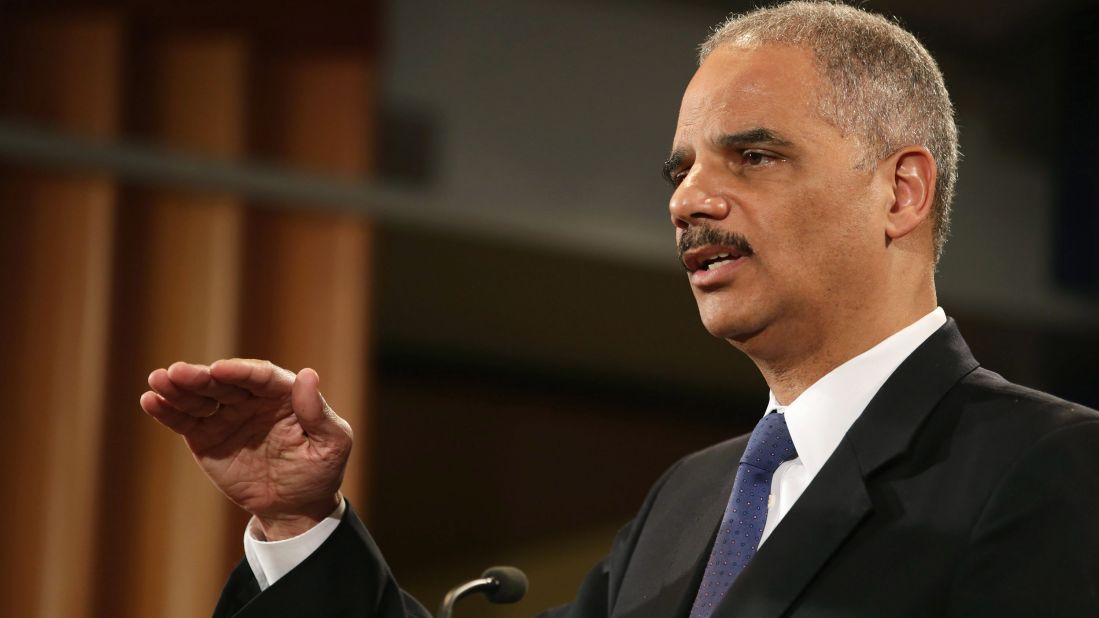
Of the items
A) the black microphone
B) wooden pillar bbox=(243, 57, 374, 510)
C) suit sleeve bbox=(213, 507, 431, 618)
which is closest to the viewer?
suit sleeve bbox=(213, 507, 431, 618)

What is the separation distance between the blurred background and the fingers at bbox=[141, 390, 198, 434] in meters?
1.95

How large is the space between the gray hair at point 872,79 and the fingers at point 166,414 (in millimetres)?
852

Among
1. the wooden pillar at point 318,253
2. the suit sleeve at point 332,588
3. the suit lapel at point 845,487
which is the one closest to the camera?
the suit lapel at point 845,487

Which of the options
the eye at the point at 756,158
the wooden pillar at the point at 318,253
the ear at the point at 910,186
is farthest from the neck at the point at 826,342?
the wooden pillar at the point at 318,253

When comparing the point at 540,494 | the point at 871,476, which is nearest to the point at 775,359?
the point at 871,476

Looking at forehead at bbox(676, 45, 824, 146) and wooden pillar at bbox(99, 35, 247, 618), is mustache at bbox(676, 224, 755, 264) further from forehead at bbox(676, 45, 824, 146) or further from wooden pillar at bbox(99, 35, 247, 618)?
wooden pillar at bbox(99, 35, 247, 618)

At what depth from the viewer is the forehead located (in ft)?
5.35

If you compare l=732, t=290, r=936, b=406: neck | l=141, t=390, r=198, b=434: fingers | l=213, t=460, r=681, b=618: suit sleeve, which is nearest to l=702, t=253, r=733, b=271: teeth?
l=732, t=290, r=936, b=406: neck

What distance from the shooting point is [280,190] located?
3.77m

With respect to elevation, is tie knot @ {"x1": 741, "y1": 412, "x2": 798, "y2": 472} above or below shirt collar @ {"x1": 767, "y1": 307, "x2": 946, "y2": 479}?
below

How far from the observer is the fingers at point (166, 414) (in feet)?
4.94

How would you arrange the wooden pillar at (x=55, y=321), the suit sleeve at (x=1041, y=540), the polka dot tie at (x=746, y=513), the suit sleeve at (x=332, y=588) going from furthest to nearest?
the wooden pillar at (x=55, y=321)
the suit sleeve at (x=332, y=588)
the polka dot tie at (x=746, y=513)
the suit sleeve at (x=1041, y=540)

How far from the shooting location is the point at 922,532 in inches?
53.2

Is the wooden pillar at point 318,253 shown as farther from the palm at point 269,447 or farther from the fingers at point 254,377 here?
the fingers at point 254,377
